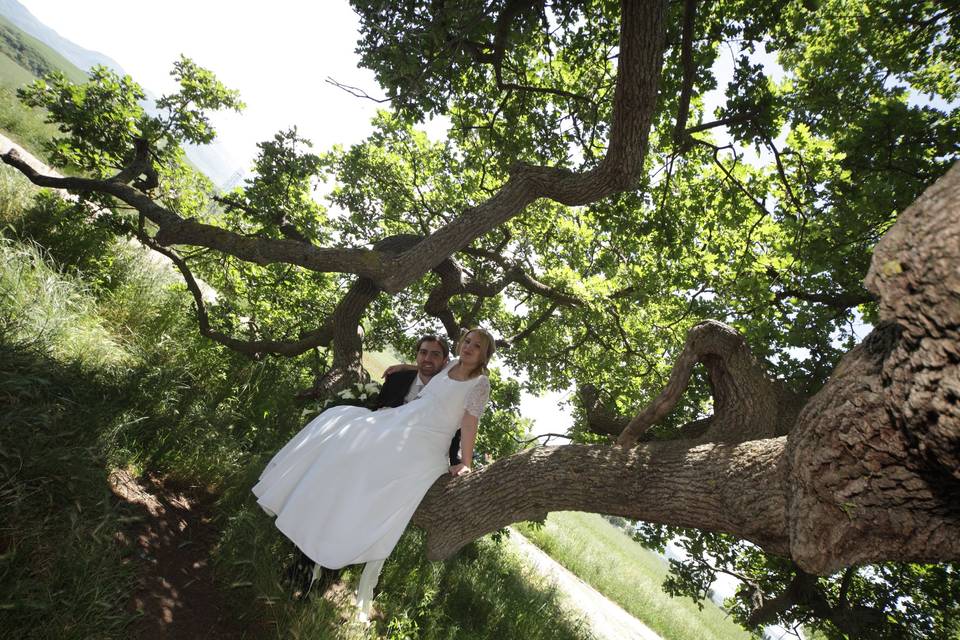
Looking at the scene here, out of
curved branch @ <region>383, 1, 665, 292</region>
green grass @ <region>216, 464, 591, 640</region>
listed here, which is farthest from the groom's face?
green grass @ <region>216, 464, 591, 640</region>

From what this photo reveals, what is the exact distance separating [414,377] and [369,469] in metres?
1.40

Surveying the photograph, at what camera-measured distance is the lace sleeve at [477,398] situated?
3.97 metres

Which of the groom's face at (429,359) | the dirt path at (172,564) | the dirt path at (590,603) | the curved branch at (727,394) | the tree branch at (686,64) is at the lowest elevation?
the dirt path at (172,564)

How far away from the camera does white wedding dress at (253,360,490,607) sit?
3.51 m

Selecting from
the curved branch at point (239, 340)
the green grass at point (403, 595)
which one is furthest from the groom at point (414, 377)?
the curved branch at point (239, 340)

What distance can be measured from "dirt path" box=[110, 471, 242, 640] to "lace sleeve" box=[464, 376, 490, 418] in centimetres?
260

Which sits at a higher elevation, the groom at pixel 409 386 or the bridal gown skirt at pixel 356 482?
the groom at pixel 409 386

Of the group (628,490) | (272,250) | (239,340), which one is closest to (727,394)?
(628,490)

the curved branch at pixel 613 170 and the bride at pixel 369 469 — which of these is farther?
the curved branch at pixel 613 170

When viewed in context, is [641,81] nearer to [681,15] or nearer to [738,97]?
[738,97]

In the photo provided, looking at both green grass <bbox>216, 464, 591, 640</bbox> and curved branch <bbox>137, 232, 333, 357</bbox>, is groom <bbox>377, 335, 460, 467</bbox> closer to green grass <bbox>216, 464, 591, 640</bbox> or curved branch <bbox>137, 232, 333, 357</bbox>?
green grass <bbox>216, 464, 591, 640</bbox>

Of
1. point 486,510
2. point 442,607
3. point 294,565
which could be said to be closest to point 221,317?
point 294,565

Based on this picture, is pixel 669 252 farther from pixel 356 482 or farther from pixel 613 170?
pixel 356 482

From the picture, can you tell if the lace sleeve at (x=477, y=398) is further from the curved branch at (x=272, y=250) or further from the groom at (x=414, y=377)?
the curved branch at (x=272, y=250)
